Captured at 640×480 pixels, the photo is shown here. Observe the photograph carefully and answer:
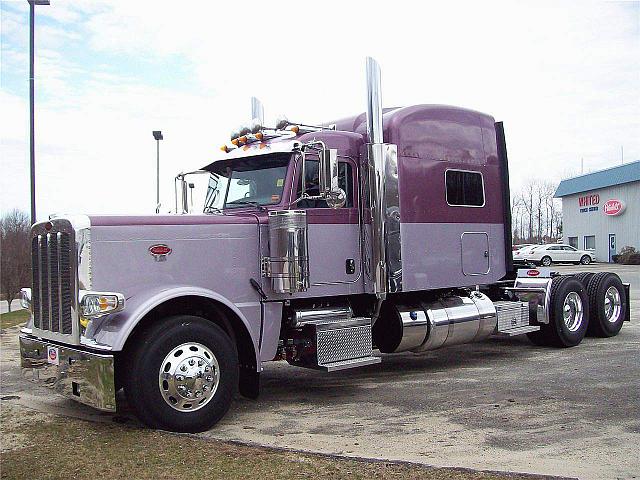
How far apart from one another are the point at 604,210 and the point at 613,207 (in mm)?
1174

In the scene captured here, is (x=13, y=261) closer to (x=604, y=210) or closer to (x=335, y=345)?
(x=335, y=345)

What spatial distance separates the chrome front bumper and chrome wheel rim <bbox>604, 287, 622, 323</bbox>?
906 centimetres


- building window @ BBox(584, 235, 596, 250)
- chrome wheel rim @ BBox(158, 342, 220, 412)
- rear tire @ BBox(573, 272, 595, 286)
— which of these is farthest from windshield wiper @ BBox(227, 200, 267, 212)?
building window @ BBox(584, 235, 596, 250)

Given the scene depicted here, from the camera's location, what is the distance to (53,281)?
653 centimetres

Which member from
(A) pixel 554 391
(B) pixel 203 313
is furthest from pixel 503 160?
(B) pixel 203 313

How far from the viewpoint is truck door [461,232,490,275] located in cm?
927

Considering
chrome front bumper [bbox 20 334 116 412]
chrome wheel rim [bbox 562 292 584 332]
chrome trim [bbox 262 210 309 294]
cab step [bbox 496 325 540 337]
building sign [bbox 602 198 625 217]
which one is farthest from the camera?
building sign [bbox 602 198 625 217]

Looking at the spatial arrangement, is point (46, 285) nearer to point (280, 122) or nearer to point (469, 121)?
point (280, 122)

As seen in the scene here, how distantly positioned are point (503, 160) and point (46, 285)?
6525mm

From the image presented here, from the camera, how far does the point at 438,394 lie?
763cm

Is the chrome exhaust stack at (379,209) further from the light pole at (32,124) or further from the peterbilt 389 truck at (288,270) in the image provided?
the light pole at (32,124)

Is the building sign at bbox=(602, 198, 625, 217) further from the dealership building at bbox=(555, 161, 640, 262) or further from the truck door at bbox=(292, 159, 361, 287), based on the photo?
the truck door at bbox=(292, 159, 361, 287)

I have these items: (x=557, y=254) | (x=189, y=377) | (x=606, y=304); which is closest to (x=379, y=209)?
(x=189, y=377)

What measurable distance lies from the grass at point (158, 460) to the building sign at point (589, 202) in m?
47.9
